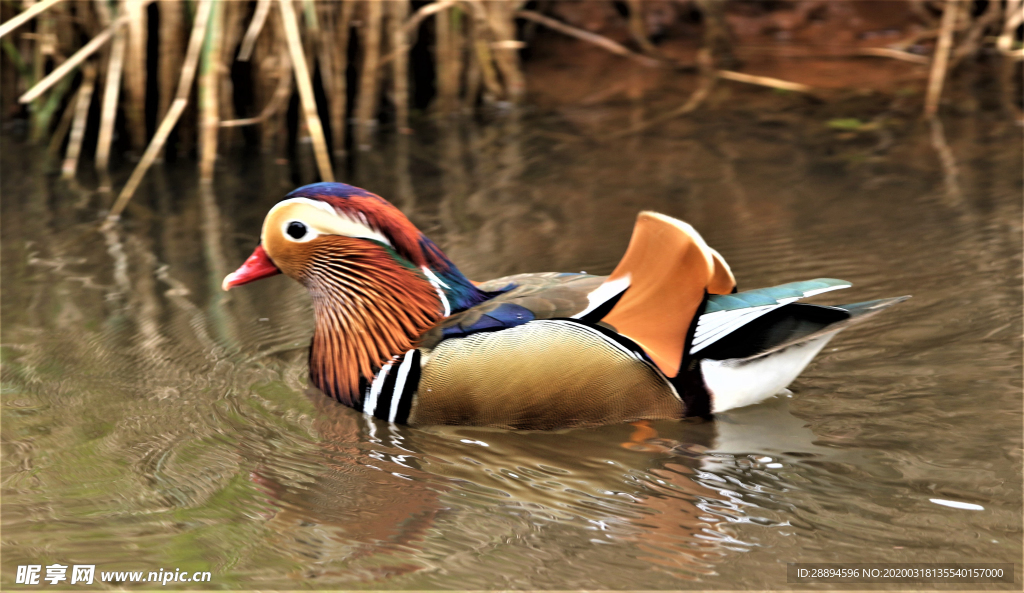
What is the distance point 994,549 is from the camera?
265 cm

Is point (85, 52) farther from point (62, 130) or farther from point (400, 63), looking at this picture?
point (400, 63)

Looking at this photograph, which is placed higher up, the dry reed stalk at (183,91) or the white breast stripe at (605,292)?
the dry reed stalk at (183,91)

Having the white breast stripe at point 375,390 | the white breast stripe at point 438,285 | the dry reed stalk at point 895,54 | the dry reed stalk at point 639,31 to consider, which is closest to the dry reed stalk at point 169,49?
the white breast stripe at point 438,285

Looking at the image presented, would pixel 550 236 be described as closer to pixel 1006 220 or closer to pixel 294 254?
pixel 294 254

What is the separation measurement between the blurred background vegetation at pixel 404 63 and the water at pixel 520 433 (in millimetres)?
747

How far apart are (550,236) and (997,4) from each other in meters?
3.91

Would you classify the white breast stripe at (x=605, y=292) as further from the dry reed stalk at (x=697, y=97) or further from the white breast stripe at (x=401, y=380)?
the dry reed stalk at (x=697, y=97)

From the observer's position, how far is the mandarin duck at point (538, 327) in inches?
130

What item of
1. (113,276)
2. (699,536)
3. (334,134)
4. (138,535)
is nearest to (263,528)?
(138,535)

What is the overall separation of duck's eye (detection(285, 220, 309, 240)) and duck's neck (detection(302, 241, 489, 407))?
109 mm

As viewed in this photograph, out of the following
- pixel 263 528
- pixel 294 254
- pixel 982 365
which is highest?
pixel 294 254

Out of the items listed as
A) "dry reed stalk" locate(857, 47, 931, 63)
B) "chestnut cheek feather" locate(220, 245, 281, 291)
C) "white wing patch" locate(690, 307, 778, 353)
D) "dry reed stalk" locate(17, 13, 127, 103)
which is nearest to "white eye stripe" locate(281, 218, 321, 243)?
"chestnut cheek feather" locate(220, 245, 281, 291)

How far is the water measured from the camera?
279 centimetres

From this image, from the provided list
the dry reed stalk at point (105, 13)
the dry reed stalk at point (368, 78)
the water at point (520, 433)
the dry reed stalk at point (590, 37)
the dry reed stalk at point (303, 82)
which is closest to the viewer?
the water at point (520, 433)
